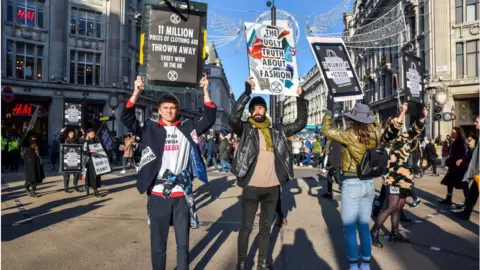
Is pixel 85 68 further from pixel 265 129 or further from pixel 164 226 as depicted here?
pixel 164 226

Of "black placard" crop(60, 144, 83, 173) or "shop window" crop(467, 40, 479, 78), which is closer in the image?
"black placard" crop(60, 144, 83, 173)

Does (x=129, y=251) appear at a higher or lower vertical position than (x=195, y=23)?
lower

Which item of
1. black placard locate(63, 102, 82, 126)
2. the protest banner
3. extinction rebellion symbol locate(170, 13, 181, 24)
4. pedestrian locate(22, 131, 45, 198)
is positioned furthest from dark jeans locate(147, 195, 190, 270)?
black placard locate(63, 102, 82, 126)

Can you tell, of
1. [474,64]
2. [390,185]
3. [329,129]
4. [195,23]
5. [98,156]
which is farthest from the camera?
[474,64]

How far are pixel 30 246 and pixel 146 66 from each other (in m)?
3.03

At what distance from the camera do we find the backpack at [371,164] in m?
3.64

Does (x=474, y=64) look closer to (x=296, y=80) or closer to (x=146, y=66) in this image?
(x=296, y=80)

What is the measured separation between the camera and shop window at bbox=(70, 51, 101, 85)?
94.9 feet

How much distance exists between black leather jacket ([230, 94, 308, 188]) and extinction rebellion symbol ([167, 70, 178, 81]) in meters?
0.88

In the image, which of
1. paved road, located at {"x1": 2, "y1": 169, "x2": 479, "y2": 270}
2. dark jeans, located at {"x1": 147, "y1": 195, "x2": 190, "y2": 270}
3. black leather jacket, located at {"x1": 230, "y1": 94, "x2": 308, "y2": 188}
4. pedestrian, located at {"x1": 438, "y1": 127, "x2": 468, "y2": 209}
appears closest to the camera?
dark jeans, located at {"x1": 147, "y1": 195, "x2": 190, "y2": 270}

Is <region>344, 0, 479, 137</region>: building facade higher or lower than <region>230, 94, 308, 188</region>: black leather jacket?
higher

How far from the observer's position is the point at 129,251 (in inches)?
184

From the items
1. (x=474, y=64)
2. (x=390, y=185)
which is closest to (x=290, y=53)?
(x=390, y=185)

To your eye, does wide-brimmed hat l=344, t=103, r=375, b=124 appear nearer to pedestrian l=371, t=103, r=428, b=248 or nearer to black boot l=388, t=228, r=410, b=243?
pedestrian l=371, t=103, r=428, b=248
